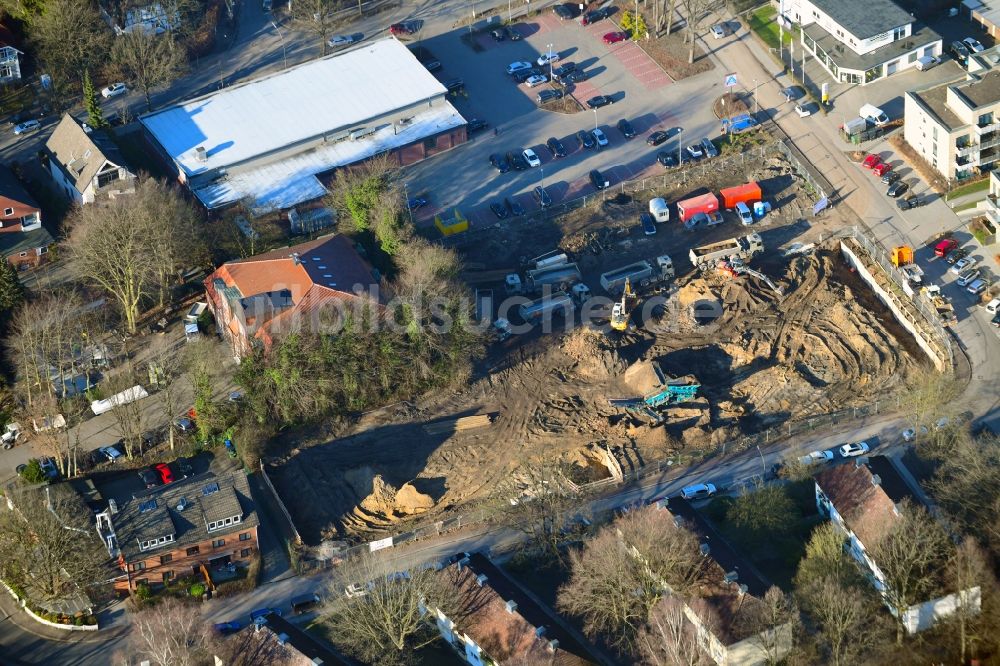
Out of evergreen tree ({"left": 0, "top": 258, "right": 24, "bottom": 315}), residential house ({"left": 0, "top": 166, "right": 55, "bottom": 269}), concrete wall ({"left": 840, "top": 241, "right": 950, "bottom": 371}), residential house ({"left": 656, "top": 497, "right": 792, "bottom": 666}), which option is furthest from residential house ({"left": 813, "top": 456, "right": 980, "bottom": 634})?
residential house ({"left": 0, "top": 166, "right": 55, "bottom": 269})

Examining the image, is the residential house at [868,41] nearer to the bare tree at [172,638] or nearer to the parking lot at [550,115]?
the parking lot at [550,115]

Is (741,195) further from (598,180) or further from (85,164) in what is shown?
(85,164)

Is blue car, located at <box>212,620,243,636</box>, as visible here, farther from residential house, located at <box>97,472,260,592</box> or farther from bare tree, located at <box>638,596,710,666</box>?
bare tree, located at <box>638,596,710,666</box>

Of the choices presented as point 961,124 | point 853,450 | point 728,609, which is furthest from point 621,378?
point 961,124

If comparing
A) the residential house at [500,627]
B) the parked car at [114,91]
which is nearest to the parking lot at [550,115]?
the parked car at [114,91]

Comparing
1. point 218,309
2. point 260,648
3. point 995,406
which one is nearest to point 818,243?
point 995,406
